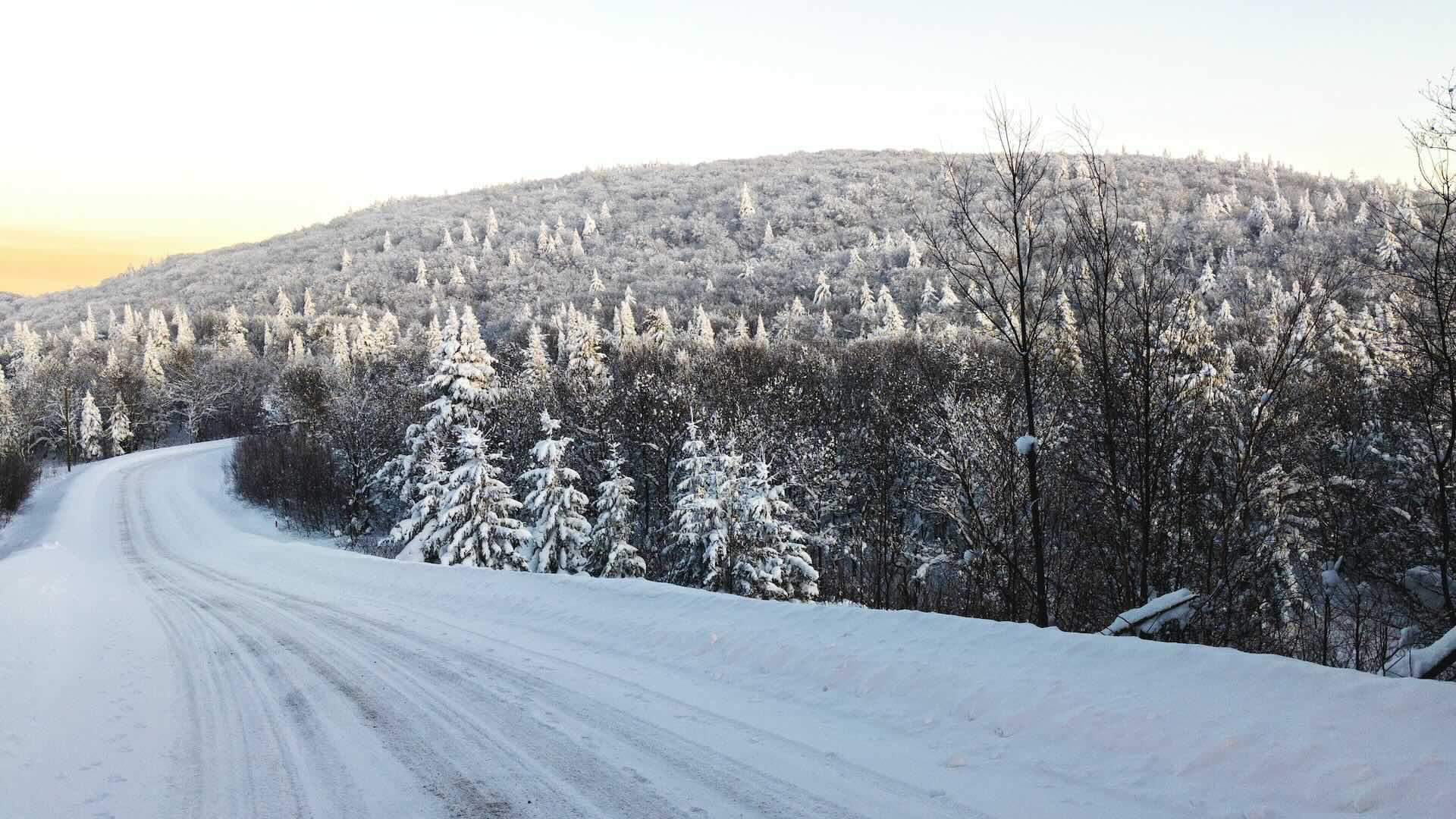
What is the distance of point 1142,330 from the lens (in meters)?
9.58

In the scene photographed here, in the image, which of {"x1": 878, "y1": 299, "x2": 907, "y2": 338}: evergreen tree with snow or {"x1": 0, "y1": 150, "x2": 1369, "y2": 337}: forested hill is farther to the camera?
{"x1": 0, "y1": 150, "x2": 1369, "y2": 337}: forested hill

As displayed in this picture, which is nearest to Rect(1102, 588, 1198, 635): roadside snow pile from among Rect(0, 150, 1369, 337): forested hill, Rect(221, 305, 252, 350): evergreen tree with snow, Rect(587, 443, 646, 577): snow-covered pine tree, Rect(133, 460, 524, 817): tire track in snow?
Rect(133, 460, 524, 817): tire track in snow

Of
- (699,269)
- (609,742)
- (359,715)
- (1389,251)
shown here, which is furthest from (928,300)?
(609,742)

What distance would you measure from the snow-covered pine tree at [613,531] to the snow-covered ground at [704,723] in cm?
1783

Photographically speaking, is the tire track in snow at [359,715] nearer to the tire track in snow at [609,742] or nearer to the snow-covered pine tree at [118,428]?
the tire track in snow at [609,742]

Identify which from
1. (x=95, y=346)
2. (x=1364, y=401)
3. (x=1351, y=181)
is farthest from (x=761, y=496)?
(x=1351, y=181)

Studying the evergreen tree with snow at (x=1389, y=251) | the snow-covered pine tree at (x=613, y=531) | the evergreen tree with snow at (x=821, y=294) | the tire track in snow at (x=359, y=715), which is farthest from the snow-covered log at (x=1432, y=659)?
the evergreen tree with snow at (x=821, y=294)

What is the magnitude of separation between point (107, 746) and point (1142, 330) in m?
11.3

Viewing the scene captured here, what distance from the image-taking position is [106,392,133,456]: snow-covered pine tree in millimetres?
74062

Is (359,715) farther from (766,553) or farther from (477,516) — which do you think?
(477,516)

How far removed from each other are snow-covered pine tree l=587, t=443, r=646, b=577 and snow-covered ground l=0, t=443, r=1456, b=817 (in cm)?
1783

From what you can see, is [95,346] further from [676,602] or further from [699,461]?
[676,602]

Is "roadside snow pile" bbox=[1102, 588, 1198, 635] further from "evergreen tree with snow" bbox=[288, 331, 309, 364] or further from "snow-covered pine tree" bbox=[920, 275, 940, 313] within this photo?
"evergreen tree with snow" bbox=[288, 331, 309, 364]

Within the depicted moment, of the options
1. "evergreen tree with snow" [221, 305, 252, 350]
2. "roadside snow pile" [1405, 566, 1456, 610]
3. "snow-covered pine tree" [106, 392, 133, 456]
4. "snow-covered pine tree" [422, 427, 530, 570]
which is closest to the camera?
"roadside snow pile" [1405, 566, 1456, 610]
